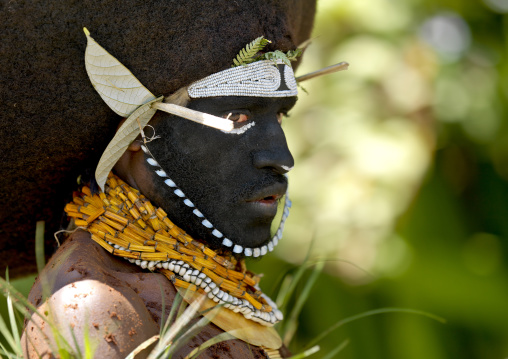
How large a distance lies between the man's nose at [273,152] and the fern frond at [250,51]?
0.20 meters

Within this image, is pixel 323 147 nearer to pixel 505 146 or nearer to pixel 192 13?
pixel 505 146

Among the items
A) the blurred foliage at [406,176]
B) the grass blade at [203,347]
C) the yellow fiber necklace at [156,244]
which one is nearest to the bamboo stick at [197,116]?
the yellow fiber necklace at [156,244]

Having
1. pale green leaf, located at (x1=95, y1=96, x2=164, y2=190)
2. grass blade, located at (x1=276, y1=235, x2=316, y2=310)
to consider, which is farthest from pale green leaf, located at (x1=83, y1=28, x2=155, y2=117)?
grass blade, located at (x1=276, y1=235, x2=316, y2=310)

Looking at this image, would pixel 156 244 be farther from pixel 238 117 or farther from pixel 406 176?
pixel 406 176

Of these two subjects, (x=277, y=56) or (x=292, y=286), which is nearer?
(x=277, y=56)

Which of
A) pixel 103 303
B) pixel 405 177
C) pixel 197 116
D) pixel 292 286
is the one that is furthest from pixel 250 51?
pixel 405 177

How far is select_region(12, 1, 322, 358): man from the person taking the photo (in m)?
1.59

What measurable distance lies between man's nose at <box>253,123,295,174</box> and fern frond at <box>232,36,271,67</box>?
20 cm

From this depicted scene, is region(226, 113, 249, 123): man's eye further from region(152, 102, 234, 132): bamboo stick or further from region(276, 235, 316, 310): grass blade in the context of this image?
region(276, 235, 316, 310): grass blade

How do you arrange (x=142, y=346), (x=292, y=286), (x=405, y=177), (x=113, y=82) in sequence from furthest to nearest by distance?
(x=405, y=177) < (x=292, y=286) < (x=113, y=82) < (x=142, y=346)

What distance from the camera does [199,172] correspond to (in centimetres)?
167

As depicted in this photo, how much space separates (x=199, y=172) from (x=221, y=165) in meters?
0.06

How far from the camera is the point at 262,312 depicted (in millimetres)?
1766

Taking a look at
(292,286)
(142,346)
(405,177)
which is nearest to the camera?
(142,346)
